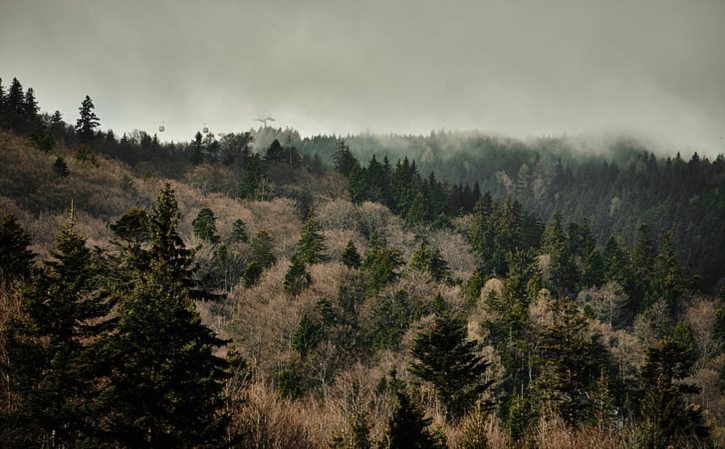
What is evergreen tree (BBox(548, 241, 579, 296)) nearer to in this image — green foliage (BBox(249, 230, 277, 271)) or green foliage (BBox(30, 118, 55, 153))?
green foliage (BBox(249, 230, 277, 271))

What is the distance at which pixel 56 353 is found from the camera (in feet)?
39.9

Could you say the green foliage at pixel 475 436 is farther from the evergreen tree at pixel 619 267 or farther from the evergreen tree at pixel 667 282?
the evergreen tree at pixel 667 282

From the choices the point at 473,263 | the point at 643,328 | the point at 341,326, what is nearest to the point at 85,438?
A: the point at 341,326

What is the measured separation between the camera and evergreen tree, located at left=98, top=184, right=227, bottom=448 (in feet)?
29.0

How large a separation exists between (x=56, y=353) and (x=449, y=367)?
1008 inches

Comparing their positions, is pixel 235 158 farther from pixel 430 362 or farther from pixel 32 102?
pixel 430 362

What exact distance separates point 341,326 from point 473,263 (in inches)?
1581

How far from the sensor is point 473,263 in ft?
293

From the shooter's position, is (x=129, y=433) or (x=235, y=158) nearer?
(x=129, y=433)

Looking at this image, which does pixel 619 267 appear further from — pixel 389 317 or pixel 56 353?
pixel 56 353

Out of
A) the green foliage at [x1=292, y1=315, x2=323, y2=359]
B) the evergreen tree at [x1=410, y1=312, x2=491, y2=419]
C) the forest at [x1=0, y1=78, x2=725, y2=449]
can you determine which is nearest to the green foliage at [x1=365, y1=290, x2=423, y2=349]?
the forest at [x1=0, y1=78, x2=725, y2=449]

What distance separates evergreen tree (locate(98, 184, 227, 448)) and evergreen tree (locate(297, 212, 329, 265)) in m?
58.4

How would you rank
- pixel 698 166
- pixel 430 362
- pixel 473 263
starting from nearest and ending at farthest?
pixel 430 362
pixel 473 263
pixel 698 166

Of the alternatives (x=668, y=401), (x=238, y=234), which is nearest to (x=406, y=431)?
(x=668, y=401)
